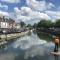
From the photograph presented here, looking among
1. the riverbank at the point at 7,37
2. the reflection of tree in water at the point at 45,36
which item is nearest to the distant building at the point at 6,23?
the riverbank at the point at 7,37

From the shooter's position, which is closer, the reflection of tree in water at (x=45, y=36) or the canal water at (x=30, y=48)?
the canal water at (x=30, y=48)

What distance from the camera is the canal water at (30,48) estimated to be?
479cm

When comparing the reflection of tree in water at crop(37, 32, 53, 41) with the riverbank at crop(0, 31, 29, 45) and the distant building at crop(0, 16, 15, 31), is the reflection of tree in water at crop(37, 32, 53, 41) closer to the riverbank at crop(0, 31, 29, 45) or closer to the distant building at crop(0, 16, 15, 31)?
the riverbank at crop(0, 31, 29, 45)

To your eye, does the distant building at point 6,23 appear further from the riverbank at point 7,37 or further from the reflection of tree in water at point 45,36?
the reflection of tree in water at point 45,36

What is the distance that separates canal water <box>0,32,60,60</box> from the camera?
4785 millimetres

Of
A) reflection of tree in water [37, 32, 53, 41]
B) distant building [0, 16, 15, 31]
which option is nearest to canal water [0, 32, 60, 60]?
reflection of tree in water [37, 32, 53, 41]

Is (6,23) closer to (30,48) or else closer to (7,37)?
(7,37)

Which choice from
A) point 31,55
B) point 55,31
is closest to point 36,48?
point 31,55

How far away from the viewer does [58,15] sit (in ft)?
16.2

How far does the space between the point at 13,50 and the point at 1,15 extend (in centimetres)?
77

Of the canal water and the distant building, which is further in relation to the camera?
the distant building

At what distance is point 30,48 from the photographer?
16.1 ft

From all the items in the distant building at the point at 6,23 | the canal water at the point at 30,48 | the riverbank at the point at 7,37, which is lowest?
the canal water at the point at 30,48

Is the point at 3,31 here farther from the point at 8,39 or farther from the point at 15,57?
the point at 15,57
